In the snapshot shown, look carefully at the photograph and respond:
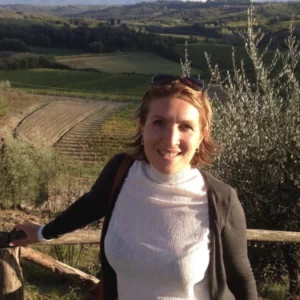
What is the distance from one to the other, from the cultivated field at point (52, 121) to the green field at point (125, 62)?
58.8ft

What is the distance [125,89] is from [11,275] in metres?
54.1

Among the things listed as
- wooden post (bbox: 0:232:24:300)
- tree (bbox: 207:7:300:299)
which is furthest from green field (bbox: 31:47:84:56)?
wooden post (bbox: 0:232:24:300)

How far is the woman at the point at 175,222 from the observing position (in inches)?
72.0

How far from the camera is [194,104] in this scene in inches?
74.0

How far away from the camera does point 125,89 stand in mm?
55969

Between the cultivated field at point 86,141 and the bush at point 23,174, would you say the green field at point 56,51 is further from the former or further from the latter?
the bush at point 23,174

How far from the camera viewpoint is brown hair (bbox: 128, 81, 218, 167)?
187 centimetres

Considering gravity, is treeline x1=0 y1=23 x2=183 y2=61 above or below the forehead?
below

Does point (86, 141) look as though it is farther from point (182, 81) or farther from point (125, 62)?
point (125, 62)

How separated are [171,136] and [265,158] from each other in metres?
3.51

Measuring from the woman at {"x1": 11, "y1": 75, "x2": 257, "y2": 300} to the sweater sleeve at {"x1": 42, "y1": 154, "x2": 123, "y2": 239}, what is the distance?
0.39 ft

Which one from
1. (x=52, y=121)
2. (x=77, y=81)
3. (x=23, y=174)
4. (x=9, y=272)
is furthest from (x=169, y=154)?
(x=77, y=81)

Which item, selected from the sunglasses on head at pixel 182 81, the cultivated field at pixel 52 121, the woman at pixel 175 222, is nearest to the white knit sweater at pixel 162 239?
the woman at pixel 175 222

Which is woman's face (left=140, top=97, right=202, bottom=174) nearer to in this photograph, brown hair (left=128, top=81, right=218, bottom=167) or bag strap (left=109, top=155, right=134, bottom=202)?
brown hair (left=128, top=81, right=218, bottom=167)
